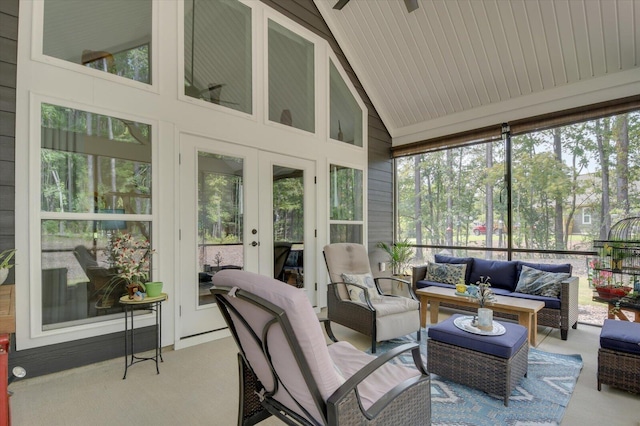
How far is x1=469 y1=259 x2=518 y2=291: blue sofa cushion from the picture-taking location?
4.50m

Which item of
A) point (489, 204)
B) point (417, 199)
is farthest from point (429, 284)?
point (417, 199)

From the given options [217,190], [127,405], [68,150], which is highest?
[68,150]

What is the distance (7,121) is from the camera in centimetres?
262

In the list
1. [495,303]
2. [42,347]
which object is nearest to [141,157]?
[42,347]

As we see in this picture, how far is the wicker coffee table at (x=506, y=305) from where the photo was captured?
3380mm

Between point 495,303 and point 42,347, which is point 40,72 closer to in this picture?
point 42,347

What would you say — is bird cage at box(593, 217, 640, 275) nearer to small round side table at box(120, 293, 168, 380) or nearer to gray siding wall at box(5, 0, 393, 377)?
small round side table at box(120, 293, 168, 380)

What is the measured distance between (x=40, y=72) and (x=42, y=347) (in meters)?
2.26

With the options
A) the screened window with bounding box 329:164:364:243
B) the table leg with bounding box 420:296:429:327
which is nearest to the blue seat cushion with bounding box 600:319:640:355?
the table leg with bounding box 420:296:429:327

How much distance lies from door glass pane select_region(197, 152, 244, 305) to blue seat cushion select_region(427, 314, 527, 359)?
2.39 metres

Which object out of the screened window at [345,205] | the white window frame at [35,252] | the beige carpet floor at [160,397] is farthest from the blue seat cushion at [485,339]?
the white window frame at [35,252]

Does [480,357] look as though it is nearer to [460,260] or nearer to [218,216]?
[460,260]

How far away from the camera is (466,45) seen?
15.2 feet

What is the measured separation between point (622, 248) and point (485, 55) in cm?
294
